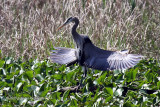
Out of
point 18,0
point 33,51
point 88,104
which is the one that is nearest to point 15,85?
point 88,104

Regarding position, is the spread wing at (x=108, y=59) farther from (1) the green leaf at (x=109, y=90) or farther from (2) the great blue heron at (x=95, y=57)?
(1) the green leaf at (x=109, y=90)

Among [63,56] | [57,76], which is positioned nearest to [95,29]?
[63,56]

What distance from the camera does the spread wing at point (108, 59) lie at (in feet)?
16.6

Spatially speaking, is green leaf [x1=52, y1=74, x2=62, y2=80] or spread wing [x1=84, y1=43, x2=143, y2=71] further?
green leaf [x1=52, y1=74, x2=62, y2=80]

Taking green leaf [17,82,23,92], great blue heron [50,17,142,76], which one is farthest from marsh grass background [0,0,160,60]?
green leaf [17,82,23,92]

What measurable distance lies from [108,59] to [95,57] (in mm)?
212

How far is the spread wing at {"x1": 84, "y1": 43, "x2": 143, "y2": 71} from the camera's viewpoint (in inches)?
199

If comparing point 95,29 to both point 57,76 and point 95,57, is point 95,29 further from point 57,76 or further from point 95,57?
point 57,76

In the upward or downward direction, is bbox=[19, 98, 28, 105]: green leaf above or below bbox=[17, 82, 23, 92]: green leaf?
below

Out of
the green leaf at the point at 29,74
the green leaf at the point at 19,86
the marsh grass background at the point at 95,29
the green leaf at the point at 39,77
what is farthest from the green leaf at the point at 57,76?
the marsh grass background at the point at 95,29

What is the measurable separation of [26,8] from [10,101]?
4.95 metres

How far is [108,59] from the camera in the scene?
5238 millimetres

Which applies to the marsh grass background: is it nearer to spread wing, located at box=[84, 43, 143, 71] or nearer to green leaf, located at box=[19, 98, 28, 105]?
spread wing, located at box=[84, 43, 143, 71]

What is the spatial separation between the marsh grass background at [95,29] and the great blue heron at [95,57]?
46.5 inches
